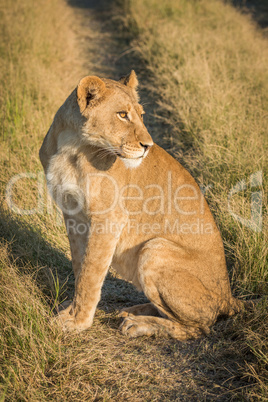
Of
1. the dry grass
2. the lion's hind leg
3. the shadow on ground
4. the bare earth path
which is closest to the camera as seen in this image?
the bare earth path

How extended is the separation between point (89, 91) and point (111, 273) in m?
2.23

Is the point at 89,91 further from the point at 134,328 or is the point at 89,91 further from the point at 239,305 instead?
the point at 239,305

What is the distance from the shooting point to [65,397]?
2744 millimetres

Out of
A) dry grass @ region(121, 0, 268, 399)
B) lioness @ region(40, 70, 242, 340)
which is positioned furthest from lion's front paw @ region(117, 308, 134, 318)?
dry grass @ region(121, 0, 268, 399)

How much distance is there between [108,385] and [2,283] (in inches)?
46.8

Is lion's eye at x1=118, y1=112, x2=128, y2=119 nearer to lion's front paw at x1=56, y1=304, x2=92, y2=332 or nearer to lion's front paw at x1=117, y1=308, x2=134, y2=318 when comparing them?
lion's front paw at x1=56, y1=304, x2=92, y2=332

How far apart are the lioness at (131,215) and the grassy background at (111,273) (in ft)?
0.78

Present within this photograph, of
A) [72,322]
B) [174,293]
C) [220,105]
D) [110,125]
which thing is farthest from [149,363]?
[220,105]

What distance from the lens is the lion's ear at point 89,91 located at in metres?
3.07

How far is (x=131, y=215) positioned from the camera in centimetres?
359

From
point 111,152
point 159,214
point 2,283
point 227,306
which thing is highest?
point 111,152

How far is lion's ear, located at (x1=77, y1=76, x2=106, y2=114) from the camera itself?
3.07 metres

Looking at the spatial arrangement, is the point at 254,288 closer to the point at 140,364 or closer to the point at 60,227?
the point at 140,364

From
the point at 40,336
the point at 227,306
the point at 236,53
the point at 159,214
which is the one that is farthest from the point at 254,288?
the point at 236,53
